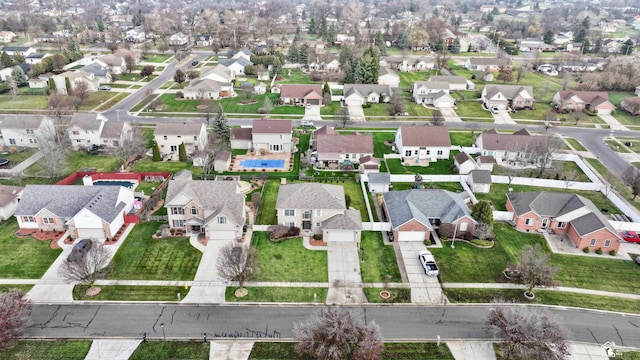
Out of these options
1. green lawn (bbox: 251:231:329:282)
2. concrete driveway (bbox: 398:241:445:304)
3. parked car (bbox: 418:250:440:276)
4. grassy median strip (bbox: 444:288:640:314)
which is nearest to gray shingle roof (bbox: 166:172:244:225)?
green lawn (bbox: 251:231:329:282)

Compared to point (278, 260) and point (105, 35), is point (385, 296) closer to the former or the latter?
point (278, 260)

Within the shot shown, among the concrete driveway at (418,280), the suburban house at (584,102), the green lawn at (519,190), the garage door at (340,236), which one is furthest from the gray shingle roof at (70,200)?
the suburban house at (584,102)

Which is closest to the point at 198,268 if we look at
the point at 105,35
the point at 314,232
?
the point at 314,232

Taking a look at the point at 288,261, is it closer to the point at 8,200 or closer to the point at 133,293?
the point at 133,293

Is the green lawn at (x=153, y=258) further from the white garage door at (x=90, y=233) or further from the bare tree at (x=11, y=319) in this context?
the bare tree at (x=11, y=319)

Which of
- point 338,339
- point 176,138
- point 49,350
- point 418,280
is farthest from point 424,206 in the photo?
point 176,138

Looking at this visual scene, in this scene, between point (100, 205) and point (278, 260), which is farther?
point (100, 205)
